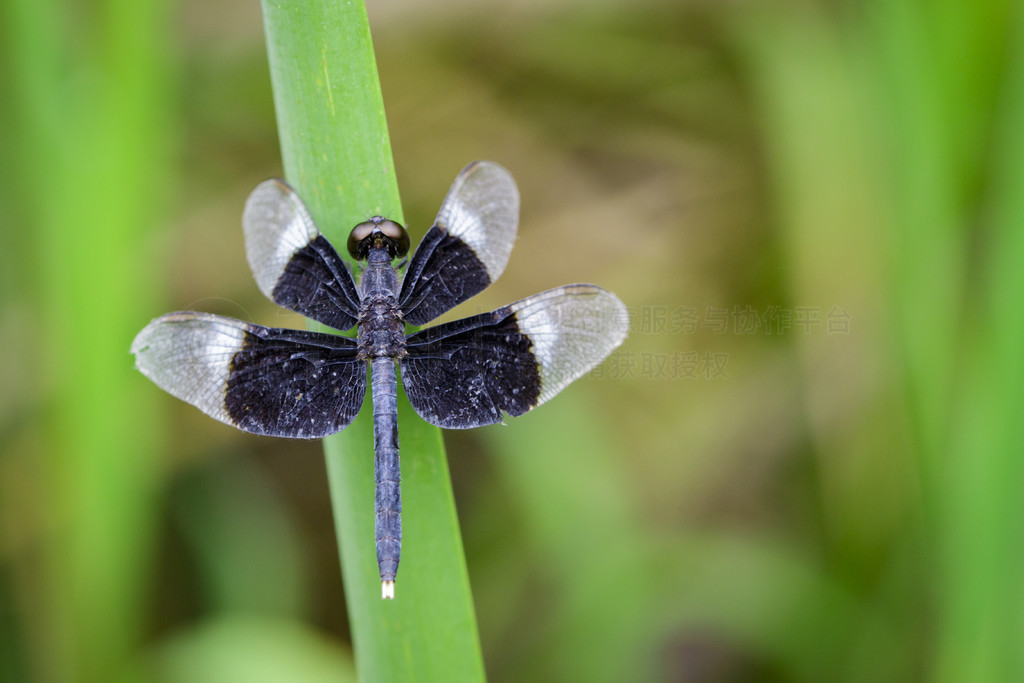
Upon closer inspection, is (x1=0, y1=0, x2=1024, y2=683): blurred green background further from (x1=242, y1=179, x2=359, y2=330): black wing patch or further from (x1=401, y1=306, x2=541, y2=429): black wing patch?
(x1=401, y1=306, x2=541, y2=429): black wing patch

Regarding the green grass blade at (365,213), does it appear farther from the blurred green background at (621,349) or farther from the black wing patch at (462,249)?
the blurred green background at (621,349)

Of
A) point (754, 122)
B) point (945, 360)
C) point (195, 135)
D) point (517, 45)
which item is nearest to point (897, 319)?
point (945, 360)

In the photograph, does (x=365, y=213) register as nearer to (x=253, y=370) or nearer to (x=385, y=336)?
(x=385, y=336)

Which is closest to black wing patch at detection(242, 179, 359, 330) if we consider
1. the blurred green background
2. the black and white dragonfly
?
the black and white dragonfly

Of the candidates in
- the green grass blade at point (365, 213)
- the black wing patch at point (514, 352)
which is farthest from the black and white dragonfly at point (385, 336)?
the green grass blade at point (365, 213)

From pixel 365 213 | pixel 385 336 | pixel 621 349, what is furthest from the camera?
pixel 621 349

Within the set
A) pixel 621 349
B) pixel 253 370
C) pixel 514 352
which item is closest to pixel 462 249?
pixel 514 352
